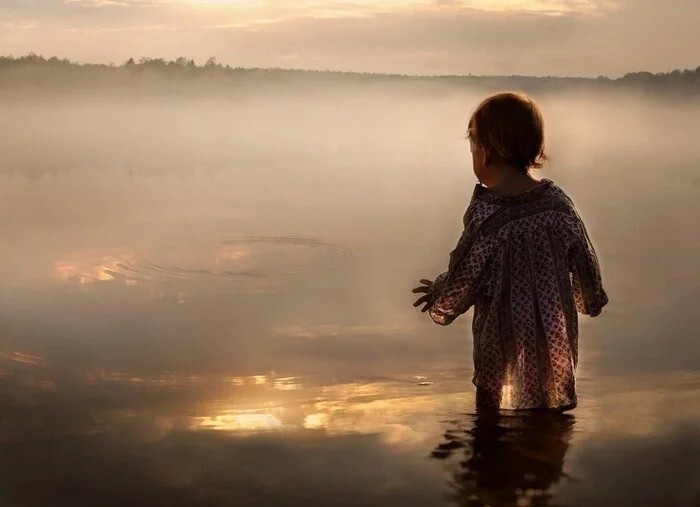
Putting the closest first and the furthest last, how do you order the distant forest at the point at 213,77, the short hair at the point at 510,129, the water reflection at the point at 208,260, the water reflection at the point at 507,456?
the water reflection at the point at 507,456 → the short hair at the point at 510,129 → the water reflection at the point at 208,260 → the distant forest at the point at 213,77

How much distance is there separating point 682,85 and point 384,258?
2.05 metres

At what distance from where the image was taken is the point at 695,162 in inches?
174

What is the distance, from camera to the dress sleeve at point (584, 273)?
183 cm

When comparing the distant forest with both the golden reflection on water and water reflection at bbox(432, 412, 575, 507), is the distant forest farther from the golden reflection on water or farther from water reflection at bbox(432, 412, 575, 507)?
water reflection at bbox(432, 412, 575, 507)

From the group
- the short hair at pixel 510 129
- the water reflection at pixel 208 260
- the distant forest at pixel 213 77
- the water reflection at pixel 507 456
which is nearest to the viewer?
the water reflection at pixel 507 456

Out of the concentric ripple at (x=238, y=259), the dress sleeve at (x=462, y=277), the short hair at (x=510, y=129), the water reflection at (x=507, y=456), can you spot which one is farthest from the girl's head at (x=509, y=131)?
the concentric ripple at (x=238, y=259)

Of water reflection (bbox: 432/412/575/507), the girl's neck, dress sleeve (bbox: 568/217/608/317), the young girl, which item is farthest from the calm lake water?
the girl's neck

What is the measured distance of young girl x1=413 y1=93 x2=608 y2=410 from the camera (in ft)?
5.92

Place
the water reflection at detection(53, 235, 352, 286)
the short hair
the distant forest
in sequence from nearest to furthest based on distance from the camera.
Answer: the short hair, the water reflection at detection(53, 235, 352, 286), the distant forest

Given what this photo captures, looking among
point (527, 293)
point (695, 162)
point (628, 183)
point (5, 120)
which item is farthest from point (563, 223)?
point (5, 120)

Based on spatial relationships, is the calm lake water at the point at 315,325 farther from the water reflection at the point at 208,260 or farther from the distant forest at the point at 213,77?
the distant forest at the point at 213,77

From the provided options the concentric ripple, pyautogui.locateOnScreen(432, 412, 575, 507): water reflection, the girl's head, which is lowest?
pyautogui.locateOnScreen(432, 412, 575, 507): water reflection

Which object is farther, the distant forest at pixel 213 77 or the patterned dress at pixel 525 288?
the distant forest at pixel 213 77

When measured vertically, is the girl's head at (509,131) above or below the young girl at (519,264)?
above
